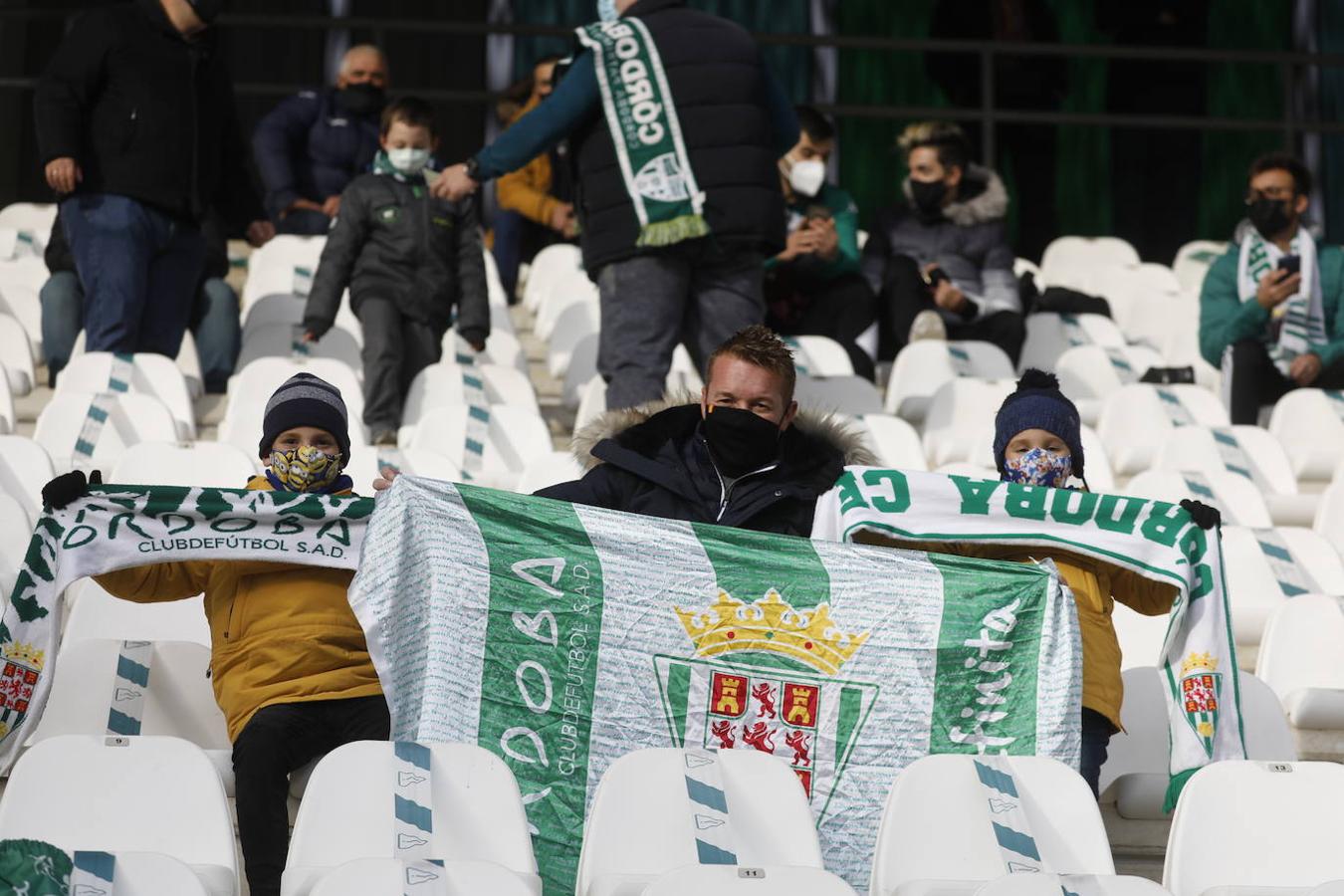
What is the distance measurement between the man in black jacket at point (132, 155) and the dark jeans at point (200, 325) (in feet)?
1.13

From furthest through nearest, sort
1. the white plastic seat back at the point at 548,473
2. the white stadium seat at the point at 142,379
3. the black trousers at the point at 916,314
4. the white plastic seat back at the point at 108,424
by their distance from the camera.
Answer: the black trousers at the point at 916,314, the white stadium seat at the point at 142,379, the white plastic seat back at the point at 108,424, the white plastic seat back at the point at 548,473

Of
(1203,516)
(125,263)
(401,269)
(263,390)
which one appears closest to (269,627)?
(1203,516)

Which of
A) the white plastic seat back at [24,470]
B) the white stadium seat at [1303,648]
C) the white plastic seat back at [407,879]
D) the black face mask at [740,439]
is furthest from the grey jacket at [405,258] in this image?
the white plastic seat back at [407,879]

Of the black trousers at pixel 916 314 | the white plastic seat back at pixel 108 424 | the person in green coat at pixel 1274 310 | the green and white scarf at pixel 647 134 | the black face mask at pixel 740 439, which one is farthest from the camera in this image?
the black trousers at pixel 916 314

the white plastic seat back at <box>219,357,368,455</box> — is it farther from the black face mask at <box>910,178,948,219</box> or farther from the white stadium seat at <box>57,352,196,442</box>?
the black face mask at <box>910,178,948,219</box>

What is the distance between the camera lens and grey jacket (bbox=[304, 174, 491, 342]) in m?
7.33

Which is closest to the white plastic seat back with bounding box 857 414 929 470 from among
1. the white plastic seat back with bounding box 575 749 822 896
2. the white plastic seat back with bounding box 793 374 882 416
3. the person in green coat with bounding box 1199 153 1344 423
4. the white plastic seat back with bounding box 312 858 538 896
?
the white plastic seat back with bounding box 793 374 882 416

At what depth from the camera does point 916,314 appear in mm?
8547

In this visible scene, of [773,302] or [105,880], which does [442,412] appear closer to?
[773,302]

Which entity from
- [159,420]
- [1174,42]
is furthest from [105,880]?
[1174,42]

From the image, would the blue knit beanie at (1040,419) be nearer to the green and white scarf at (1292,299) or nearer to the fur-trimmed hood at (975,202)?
the green and white scarf at (1292,299)

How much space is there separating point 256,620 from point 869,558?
1281mm

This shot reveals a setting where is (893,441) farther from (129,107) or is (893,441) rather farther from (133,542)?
(133,542)

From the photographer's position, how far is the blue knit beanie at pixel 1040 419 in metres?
Answer: 4.80
